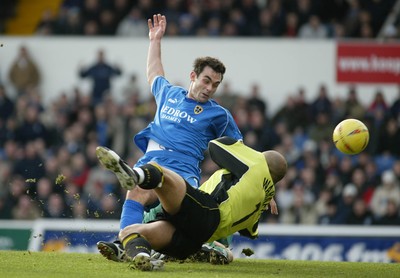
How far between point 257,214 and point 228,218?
1.40 feet

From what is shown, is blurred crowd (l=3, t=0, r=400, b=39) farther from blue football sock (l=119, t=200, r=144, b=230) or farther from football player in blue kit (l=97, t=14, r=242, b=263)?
blue football sock (l=119, t=200, r=144, b=230)

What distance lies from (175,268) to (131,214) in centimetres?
72

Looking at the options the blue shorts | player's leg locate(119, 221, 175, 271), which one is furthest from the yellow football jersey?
the blue shorts

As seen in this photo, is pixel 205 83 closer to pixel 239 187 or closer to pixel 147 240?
pixel 239 187

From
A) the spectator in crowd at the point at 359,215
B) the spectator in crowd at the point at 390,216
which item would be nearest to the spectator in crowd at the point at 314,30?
the spectator in crowd at the point at 390,216

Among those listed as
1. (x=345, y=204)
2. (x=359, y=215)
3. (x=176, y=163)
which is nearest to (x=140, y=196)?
(x=176, y=163)

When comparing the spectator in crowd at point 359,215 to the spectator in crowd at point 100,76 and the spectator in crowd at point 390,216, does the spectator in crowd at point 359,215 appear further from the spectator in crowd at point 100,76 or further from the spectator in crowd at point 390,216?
the spectator in crowd at point 100,76

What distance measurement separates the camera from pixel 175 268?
358 inches

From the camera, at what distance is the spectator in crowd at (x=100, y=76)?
20766 millimetres

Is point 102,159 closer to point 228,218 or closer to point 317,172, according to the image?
point 228,218

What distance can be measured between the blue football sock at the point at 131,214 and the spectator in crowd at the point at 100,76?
1139 cm

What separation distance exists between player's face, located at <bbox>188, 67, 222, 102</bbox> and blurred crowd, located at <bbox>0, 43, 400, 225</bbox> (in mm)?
7369

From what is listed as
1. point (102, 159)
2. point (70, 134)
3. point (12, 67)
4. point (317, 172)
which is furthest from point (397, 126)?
point (102, 159)

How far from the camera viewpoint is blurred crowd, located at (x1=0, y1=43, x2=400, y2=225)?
58.7 ft
